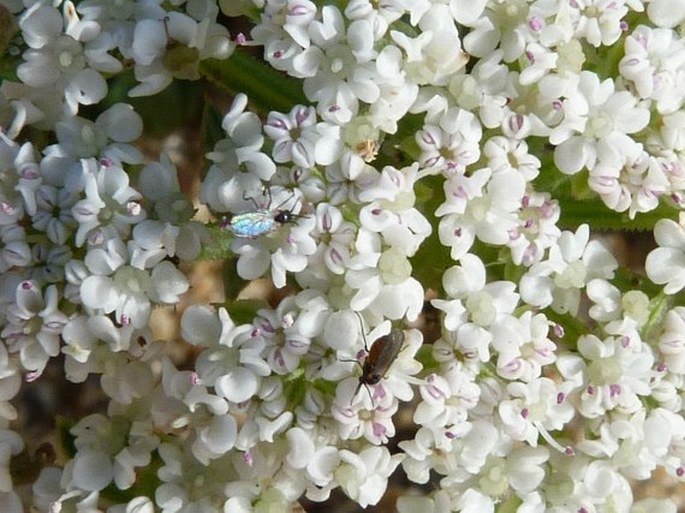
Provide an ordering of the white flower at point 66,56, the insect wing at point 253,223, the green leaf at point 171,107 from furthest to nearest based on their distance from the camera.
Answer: the green leaf at point 171,107 < the white flower at point 66,56 < the insect wing at point 253,223

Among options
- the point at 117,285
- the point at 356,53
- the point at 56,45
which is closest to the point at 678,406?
the point at 356,53

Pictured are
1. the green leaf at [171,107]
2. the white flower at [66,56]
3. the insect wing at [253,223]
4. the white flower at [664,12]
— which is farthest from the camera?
the green leaf at [171,107]

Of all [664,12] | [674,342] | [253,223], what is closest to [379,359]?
[253,223]

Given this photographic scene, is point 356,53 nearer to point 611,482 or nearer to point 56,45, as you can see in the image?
point 56,45

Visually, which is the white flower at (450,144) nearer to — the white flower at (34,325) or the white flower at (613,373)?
the white flower at (613,373)

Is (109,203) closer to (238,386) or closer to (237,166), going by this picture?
(237,166)

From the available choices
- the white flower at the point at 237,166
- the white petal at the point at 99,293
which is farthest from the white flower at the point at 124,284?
the white flower at the point at 237,166

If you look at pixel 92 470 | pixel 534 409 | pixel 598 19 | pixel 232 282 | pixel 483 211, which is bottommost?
pixel 92 470
